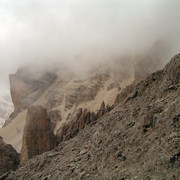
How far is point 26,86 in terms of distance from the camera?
13800cm

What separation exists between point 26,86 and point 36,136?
105043mm

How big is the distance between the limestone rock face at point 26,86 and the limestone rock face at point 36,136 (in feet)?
300

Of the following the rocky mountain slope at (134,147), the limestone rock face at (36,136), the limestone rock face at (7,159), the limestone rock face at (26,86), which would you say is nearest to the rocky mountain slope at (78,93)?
the limestone rock face at (26,86)

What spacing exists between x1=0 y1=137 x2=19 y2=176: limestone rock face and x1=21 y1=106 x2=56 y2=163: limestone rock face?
116cm

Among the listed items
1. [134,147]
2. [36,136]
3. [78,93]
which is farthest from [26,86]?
[134,147]

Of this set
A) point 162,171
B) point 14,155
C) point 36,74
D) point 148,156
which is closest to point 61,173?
point 148,156

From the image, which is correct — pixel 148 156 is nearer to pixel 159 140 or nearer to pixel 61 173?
pixel 159 140

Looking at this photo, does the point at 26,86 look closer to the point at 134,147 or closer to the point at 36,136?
the point at 36,136

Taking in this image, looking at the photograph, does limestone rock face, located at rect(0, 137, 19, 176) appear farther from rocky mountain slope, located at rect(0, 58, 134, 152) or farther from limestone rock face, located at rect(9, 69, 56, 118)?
limestone rock face, located at rect(9, 69, 56, 118)

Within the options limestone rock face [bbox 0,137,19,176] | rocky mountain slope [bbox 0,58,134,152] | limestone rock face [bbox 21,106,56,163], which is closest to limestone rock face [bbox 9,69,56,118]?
rocky mountain slope [bbox 0,58,134,152]

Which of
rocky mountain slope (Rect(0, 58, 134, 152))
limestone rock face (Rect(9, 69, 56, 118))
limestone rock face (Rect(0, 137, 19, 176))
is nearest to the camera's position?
limestone rock face (Rect(0, 137, 19, 176))

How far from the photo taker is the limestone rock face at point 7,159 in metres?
32.2

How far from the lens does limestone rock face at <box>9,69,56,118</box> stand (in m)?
132

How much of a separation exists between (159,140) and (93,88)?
82659 mm
